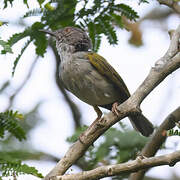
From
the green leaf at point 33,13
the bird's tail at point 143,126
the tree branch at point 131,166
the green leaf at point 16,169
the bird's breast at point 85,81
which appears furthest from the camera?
the bird's tail at point 143,126

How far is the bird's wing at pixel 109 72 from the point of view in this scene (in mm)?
5020

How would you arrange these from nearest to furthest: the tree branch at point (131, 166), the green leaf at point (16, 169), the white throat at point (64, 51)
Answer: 1. the tree branch at point (131, 166)
2. the green leaf at point (16, 169)
3. the white throat at point (64, 51)

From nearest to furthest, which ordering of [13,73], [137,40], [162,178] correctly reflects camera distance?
1. [13,73]
2. [162,178]
3. [137,40]

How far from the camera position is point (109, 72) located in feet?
16.5

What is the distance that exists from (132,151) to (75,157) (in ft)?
5.58

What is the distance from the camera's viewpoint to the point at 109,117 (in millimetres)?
3660

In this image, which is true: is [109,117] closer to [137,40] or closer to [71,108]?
[71,108]

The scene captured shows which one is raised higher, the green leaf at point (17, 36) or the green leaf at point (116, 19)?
the green leaf at point (116, 19)

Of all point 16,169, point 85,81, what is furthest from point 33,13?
point 16,169

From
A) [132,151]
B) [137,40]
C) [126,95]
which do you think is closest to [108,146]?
[132,151]

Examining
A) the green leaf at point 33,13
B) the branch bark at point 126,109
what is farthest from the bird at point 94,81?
the branch bark at point 126,109

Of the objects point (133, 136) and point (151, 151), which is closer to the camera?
point (151, 151)

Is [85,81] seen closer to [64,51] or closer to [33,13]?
[64,51]

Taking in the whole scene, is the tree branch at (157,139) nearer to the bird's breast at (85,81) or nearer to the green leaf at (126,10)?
the bird's breast at (85,81)
